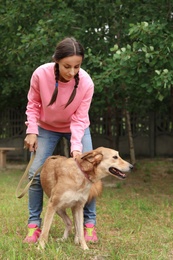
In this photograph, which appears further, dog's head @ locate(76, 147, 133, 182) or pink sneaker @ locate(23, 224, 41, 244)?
pink sneaker @ locate(23, 224, 41, 244)

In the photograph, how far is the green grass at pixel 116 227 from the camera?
4.34 meters

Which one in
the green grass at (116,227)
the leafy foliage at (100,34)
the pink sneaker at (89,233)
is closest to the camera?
the green grass at (116,227)

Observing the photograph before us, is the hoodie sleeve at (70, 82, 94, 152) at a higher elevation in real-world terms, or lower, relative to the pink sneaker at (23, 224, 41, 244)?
higher

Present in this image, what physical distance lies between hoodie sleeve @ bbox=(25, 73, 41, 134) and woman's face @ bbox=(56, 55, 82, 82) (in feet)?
1.27

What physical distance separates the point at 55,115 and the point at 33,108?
263mm

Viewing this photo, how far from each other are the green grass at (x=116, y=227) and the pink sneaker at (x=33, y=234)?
0.42 ft

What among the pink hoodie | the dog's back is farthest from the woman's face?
the dog's back

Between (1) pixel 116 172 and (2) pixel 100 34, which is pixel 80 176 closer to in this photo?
(1) pixel 116 172

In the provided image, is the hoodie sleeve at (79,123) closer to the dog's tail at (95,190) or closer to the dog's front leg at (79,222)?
the dog's tail at (95,190)

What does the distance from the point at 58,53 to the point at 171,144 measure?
13783 millimetres

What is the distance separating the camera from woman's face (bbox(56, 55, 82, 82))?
4.40 metres

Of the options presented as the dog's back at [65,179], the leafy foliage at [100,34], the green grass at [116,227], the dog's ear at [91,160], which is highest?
the leafy foliage at [100,34]

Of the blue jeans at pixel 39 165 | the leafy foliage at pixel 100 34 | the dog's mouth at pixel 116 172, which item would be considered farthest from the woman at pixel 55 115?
the leafy foliage at pixel 100 34

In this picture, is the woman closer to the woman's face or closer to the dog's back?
the woman's face
